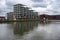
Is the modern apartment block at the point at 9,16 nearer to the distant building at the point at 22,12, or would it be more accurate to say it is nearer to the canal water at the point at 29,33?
the distant building at the point at 22,12

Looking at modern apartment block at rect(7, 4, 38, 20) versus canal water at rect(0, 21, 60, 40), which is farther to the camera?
modern apartment block at rect(7, 4, 38, 20)

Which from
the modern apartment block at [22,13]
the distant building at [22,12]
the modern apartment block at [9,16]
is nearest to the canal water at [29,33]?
the modern apartment block at [9,16]

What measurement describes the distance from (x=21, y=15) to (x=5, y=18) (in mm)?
4987

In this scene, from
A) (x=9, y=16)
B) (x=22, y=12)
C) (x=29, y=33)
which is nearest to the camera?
(x=29, y=33)

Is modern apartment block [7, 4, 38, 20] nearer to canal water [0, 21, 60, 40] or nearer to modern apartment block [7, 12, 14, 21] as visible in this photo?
modern apartment block [7, 12, 14, 21]

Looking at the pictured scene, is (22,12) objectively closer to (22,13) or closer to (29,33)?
(22,13)

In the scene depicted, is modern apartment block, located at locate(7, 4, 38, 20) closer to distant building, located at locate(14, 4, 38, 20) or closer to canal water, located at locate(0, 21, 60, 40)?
distant building, located at locate(14, 4, 38, 20)

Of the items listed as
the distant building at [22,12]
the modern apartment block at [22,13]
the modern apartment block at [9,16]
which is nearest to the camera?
the modern apartment block at [9,16]

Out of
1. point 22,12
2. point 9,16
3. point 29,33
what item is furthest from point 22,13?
point 29,33

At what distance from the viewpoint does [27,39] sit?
132 inches

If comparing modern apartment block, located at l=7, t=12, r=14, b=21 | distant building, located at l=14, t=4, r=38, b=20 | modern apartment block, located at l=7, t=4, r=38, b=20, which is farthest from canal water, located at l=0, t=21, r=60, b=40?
distant building, located at l=14, t=4, r=38, b=20

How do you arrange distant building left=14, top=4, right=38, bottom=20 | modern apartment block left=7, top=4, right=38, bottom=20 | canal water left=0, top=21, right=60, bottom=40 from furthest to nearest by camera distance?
distant building left=14, top=4, right=38, bottom=20 → modern apartment block left=7, top=4, right=38, bottom=20 → canal water left=0, top=21, right=60, bottom=40

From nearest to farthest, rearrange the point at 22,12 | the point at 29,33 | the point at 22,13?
the point at 29,33, the point at 22,13, the point at 22,12

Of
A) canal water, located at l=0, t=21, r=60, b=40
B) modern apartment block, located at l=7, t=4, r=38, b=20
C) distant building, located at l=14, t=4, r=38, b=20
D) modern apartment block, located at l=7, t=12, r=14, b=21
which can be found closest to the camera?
canal water, located at l=0, t=21, r=60, b=40
